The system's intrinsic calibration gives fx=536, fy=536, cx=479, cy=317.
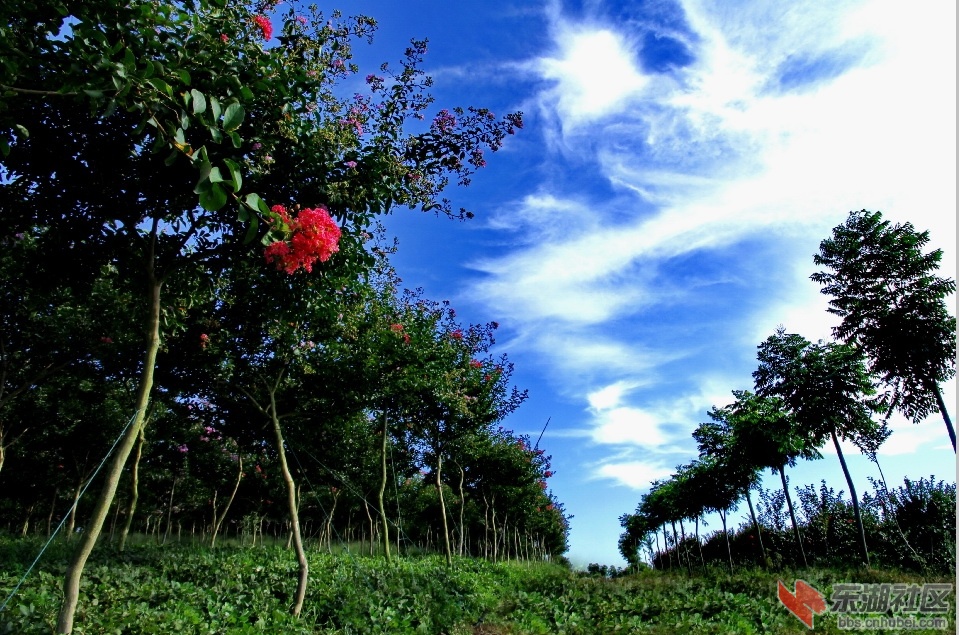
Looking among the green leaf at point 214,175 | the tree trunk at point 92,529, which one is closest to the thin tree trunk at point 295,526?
the tree trunk at point 92,529

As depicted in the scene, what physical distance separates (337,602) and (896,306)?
53.3 ft

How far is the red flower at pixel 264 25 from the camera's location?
5031 mm

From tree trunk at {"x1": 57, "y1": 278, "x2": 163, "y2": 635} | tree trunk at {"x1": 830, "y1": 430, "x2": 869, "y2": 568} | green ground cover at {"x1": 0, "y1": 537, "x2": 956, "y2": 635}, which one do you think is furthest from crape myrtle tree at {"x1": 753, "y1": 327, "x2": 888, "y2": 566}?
tree trunk at {"x1": 57, "y1": 278, "x2": 163, "y2": 635}

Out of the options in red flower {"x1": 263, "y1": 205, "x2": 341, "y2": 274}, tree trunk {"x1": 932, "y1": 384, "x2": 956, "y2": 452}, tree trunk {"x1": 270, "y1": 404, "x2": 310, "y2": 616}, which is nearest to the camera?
red flower {"x1": 263, "y1": 205, "x2": 341, "y2": 274}

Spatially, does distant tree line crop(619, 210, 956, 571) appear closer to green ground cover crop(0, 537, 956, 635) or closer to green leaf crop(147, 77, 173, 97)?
green ground cover crop(0, 537, 956, 635)

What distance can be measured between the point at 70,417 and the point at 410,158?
17.0 metres

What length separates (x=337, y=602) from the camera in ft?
27.9

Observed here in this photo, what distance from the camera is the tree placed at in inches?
571

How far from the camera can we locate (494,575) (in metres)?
18.1

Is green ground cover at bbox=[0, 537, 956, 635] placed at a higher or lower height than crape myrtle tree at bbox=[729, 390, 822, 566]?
lower

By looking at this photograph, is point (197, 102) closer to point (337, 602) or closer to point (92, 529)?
point (92, 529)

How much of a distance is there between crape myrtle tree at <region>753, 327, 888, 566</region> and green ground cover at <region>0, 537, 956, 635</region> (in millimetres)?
4510

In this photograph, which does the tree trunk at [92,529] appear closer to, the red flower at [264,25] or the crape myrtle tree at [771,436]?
the red flower at [264,25]

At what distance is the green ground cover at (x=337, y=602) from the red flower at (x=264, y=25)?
19.0 ft
